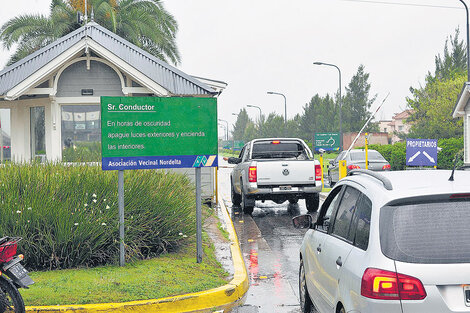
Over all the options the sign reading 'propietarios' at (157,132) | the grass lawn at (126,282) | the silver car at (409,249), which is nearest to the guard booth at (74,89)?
the sign reading 'propietarios' at (157,132)

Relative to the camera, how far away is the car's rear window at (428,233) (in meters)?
3.73

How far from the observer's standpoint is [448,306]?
3639 mm

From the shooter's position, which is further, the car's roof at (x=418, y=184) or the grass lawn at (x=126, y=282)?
the grass lawn at (x=126, y=282)

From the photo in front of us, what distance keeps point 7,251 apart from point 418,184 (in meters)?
3.81

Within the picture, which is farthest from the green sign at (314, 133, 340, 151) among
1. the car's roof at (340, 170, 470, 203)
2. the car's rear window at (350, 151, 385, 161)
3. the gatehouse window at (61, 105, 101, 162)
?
the car's roof at (340, 170, 470, 203)

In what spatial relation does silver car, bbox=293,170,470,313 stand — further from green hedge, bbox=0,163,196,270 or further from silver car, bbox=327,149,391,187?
silver car, bbox=327,149,391,187

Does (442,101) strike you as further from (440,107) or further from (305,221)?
(305,221)

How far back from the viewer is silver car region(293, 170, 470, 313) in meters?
3.65

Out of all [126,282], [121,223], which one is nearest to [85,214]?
[121,223]

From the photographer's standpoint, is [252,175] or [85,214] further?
[252,175]

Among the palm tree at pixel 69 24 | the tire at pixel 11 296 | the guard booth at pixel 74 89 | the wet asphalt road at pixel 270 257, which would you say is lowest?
the wet asphalt road at pixel 270 257

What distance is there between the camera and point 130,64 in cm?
1620

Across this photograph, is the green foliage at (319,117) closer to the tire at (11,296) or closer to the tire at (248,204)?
the tire at (248,204)

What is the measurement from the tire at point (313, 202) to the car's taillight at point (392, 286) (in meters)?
12.6
